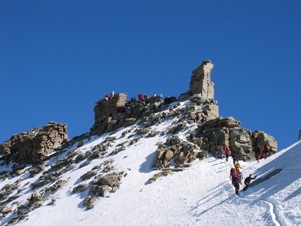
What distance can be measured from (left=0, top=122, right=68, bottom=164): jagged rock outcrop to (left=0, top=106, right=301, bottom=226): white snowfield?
20.3 m

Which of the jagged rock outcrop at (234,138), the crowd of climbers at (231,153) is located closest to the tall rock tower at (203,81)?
the crowd of climbers at (231,153)

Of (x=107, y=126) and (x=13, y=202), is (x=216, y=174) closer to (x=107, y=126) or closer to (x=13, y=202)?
(x=13, y=202)

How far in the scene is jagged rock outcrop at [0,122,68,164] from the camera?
73.2 m

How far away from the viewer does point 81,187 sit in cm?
4634

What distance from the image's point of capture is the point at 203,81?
2704 inches

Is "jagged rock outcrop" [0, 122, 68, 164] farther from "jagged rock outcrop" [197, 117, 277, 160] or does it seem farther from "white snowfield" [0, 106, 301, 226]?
"jagged rock outcrop" [197, 117, 277, 160]

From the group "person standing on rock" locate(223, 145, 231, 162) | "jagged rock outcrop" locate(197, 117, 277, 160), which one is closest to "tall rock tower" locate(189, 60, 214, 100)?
"jagged rock outcrop" locate(197, 117, 277, 160)

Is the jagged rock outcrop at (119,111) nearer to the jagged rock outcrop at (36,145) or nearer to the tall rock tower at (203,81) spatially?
the tall rock tower at (203,81)

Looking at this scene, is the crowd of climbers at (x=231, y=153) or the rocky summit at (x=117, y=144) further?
the rocky summit at (x=117, y=144)

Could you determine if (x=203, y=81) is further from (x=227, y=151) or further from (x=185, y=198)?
(x=185, y=198)

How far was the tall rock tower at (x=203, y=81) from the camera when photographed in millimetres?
68250

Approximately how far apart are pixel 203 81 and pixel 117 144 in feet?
62.2

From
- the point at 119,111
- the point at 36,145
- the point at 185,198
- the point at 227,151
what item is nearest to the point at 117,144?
the point at 119,111

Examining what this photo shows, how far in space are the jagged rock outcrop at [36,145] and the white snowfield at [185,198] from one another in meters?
20.3
